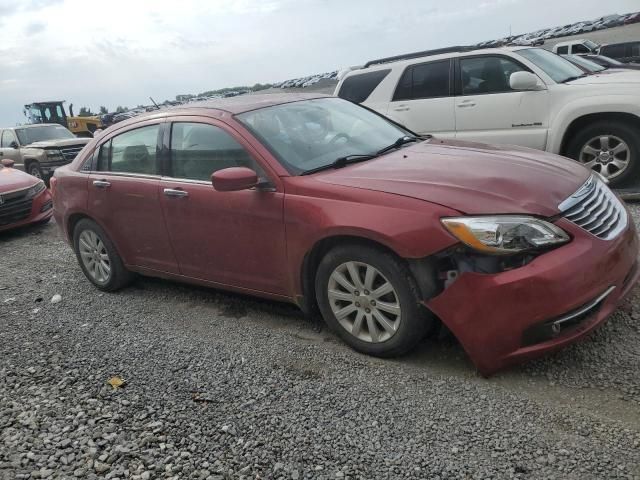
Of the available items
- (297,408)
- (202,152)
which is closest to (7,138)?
(202,152)

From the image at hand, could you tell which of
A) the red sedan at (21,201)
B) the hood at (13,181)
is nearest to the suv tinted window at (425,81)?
the red sedan at (21,201)

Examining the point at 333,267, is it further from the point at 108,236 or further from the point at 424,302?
the point at 108,236

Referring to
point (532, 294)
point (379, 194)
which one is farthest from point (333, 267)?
point (532, 294)

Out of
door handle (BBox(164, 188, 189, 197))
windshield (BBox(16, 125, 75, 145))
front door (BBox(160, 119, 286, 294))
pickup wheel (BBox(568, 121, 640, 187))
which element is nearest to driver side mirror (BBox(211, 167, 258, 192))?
Answer: front door (BBox(160, 119, 286, 294))

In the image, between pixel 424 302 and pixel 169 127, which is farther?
pixel 169 127

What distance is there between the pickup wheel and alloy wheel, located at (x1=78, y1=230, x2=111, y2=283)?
205 inches

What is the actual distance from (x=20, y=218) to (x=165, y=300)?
4.79 metres

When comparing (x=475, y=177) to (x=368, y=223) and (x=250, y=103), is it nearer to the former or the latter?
(x=368, y=223)

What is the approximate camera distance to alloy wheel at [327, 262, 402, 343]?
3.32 meters

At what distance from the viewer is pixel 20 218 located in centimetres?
855

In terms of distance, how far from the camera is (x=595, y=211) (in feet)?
10.8

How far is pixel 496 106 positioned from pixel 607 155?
1.45 metres

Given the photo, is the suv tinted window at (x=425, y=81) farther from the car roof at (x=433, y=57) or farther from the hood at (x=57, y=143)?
the hood at (x=57, y=143)

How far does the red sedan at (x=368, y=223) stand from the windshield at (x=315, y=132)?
0.01 metres
